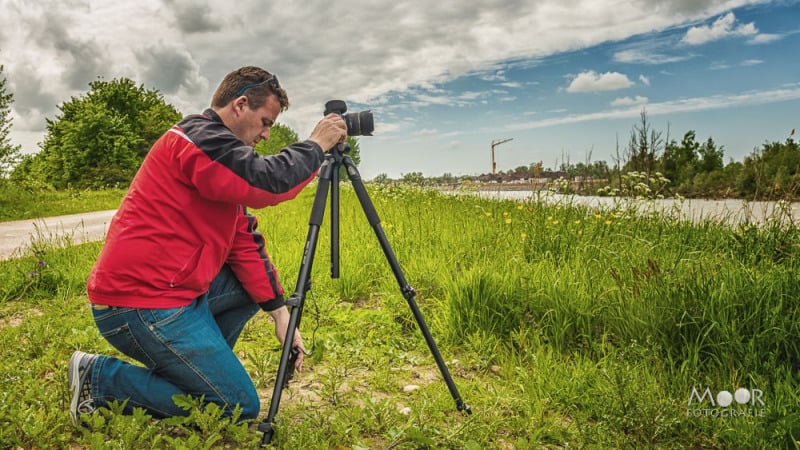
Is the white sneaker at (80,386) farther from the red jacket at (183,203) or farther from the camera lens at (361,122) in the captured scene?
the camera lens at (361,122)

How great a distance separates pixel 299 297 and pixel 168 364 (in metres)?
0.69

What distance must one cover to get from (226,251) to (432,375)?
159 cm

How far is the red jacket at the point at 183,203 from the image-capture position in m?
2.29

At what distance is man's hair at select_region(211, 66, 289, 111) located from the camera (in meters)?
2.52

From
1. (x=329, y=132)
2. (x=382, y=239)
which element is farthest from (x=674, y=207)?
A: (x=329, y=132)

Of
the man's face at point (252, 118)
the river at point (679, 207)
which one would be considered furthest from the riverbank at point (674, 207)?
the man's face at point (252, 118)

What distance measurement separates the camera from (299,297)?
249 centimetres

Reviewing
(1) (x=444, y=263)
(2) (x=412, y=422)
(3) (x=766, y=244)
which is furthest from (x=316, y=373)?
(3) (x=766, y=244)

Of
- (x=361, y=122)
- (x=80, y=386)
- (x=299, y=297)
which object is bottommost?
(x=80, y=386)

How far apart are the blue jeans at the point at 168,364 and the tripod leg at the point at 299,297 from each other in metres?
0.22

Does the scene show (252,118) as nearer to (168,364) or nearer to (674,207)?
(168,364)

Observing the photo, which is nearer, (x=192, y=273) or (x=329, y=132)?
(x=192, y=273)

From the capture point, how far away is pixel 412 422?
263 cm

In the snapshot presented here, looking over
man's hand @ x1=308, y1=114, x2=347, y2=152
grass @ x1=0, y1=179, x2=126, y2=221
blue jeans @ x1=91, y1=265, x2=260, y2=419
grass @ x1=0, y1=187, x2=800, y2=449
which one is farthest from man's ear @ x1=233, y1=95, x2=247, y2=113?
grass @ x1=0, y1=179, x2=126, y2=221
